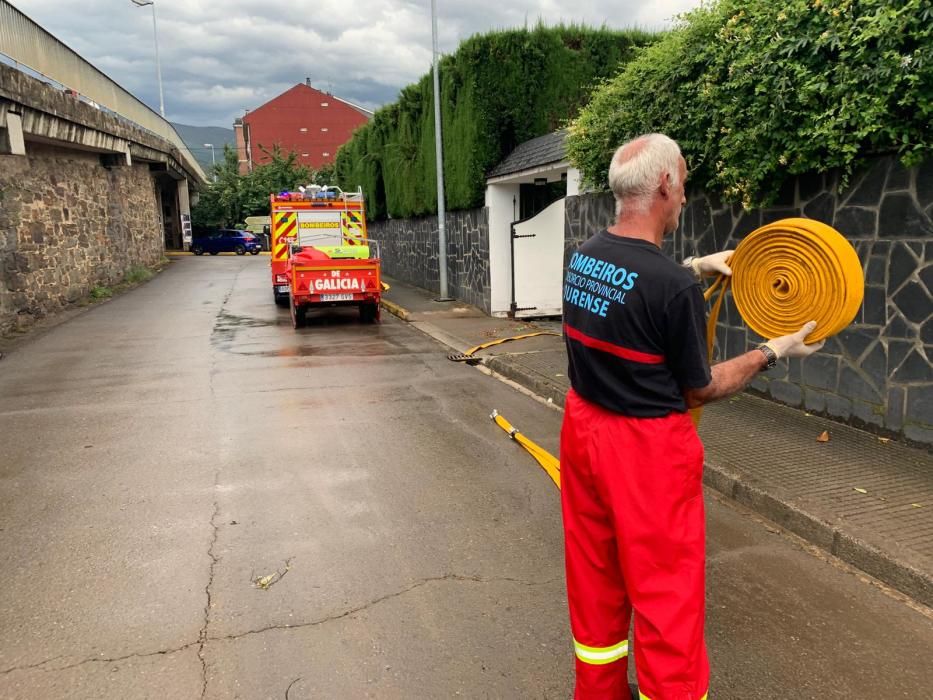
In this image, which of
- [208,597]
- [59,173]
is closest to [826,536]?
[208,597]

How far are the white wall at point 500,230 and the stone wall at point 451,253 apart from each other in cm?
22

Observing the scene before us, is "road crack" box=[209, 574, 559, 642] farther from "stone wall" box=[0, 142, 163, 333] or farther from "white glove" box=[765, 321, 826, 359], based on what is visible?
"stone wall" box=[0, 142, 163, 333]

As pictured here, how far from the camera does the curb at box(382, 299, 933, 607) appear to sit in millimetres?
3410

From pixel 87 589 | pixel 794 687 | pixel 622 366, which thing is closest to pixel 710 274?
pixel 622 366

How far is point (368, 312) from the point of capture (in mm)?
13891

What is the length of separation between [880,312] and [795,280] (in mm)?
3339

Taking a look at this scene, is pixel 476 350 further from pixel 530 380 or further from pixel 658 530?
pixel 658 530

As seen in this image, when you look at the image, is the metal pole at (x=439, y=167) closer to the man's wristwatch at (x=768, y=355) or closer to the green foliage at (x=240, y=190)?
the man's wristwatch at (x=768, y=355)

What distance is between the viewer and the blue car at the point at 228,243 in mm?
41219

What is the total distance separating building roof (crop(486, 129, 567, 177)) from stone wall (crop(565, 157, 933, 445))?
517 cm

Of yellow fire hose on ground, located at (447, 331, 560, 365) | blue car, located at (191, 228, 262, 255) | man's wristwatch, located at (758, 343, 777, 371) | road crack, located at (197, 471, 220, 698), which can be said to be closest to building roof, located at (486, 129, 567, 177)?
yellow fire hose on ground, located at (447, 331, 560, 365)

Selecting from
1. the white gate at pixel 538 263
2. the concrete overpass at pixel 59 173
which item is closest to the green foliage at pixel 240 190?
the concrete overpass at pixel 59 173

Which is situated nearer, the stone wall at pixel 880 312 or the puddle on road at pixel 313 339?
the stone wall at pixel 880 312

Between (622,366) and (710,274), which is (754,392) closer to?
(710,274)
